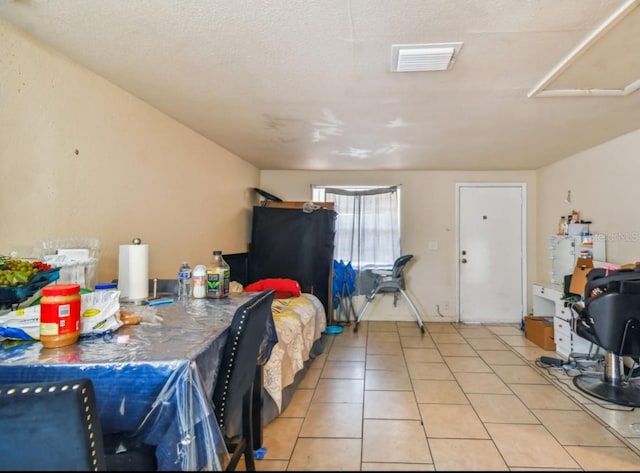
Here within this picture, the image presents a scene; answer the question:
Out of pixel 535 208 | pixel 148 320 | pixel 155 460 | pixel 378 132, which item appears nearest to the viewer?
pixel 155 460

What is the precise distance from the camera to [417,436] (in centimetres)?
204

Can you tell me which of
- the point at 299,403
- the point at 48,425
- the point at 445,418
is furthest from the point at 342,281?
the point at 48,425

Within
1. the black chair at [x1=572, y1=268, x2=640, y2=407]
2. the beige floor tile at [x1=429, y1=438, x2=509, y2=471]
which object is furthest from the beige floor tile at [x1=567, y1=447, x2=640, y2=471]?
the black chair at [x1=572, y1=268, x2=640, y2=407]

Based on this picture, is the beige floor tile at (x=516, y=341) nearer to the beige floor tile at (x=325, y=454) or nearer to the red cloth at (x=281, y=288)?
the red cloth at (x=281, y=288)

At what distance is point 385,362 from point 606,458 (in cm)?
170

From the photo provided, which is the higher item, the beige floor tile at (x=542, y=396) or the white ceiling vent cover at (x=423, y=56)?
the white ceiling vent cover at (x=423, y=56)

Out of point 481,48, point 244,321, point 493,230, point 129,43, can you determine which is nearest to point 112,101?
point 129,43

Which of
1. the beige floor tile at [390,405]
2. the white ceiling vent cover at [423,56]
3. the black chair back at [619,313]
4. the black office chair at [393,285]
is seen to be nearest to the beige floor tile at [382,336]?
the black office chair at [393,285]

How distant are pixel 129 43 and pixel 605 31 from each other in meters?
2.19

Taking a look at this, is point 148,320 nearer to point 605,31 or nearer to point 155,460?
point 155,460

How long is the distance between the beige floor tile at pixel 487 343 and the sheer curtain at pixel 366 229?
4.74 feet

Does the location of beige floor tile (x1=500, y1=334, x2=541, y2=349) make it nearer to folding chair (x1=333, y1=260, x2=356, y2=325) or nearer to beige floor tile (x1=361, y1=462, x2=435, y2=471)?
folding chair (x1=333, y1=260, x2=356, y2=325)

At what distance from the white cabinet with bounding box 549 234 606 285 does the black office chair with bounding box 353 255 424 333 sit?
1.67 meters

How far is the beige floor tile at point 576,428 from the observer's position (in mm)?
1987
